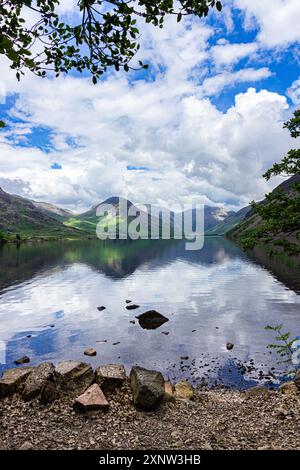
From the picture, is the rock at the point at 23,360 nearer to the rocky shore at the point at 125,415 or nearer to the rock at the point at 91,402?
the rocky shore at the point at 125,415

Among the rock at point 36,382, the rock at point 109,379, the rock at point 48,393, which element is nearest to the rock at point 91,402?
the rock at point 48,393

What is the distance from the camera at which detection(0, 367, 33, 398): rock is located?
1844 centimetres

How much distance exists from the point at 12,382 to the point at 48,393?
2.70 m

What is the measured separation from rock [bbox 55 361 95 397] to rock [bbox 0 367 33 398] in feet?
7.05

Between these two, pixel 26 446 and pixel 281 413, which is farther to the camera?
pixel 281 413

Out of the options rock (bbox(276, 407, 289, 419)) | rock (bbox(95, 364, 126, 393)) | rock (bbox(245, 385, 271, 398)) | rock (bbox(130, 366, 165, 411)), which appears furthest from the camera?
rock (bbox(245, 385, 271, 398))

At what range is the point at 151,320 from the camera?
47438 millimetres

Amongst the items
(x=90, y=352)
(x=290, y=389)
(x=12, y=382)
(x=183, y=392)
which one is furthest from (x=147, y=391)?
(x=90, y=352)

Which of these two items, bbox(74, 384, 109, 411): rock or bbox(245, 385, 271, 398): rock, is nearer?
bbox(74, 384, 109, 411): rock

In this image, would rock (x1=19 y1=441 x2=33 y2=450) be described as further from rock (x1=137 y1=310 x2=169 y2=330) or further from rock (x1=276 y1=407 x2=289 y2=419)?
rock (x1=137 y1=310 x2=169 y2=330)

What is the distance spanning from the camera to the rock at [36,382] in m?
17.8

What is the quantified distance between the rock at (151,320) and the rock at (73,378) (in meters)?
25.7

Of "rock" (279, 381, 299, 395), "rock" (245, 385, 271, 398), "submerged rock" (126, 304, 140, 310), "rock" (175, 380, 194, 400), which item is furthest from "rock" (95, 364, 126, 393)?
"submerged rock" (126, 304, 140, 310)

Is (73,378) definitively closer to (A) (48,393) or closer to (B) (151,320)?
(A) (48,393)
